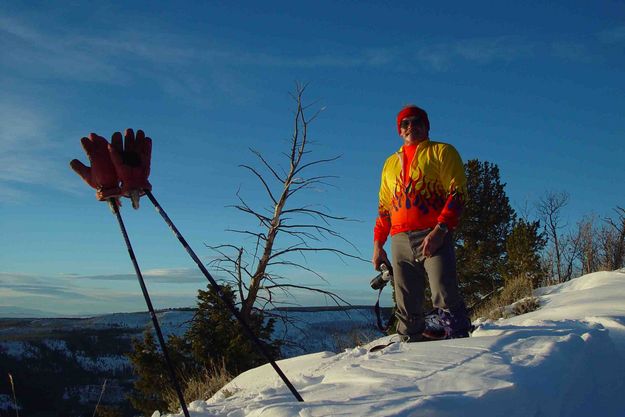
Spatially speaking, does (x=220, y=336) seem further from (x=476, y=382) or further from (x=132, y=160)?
(x=476, y=382)

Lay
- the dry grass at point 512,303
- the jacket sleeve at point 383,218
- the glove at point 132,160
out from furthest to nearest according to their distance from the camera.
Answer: the dry grass at point 512,303, the jacket sleeve at point 383,218, the glove at point 132,160

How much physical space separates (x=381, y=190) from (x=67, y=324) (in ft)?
393

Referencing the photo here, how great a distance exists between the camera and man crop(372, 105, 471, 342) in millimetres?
3637

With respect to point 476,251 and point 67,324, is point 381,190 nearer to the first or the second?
point 476,251

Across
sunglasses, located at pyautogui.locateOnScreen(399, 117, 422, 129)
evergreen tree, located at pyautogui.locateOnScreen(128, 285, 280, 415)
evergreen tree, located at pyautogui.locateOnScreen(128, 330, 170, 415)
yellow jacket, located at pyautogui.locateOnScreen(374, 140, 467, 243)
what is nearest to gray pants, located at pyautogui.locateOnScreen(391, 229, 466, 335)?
yellow jacket, located at pyautogui.locateOnScreen(374, 140, 467, 243)

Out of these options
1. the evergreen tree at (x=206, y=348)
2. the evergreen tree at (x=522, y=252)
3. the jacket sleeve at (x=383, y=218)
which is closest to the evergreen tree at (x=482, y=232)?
the evergreen tree at (x=522, y=252)

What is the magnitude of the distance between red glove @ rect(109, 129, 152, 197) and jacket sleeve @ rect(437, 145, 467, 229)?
1988 mm

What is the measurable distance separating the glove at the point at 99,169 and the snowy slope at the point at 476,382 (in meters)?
1.06

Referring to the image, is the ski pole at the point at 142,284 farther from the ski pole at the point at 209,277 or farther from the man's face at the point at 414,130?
the man's face at the point at 414,130

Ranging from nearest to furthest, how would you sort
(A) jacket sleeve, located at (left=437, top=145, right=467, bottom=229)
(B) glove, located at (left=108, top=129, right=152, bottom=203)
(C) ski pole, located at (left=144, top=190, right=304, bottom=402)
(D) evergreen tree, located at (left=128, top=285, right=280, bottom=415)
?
(C) ski pole, located at (left=144, top=190, right=304, bottom=402) → (B) glove, located at (left=108, top=129, right=152, bottom=203) → (A) jacket sleeve, located at (left=437, top=145, right=467, bottom=229) → (D) evergreen tree, located at (left=128, top=285, right=280, bottom=415)

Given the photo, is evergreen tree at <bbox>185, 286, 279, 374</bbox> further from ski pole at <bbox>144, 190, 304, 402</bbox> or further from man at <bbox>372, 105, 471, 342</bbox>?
ski pole at <bbox>144, 190, 304, 402</bbox>

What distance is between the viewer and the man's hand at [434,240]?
3.58 m

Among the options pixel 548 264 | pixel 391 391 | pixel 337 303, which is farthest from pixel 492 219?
pixel 391 391

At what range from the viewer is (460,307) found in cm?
366
